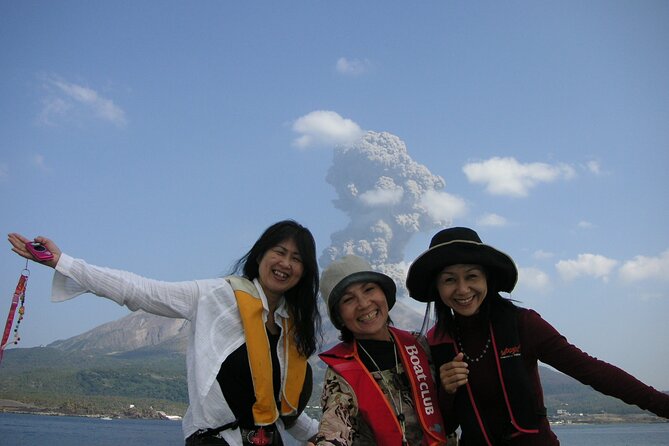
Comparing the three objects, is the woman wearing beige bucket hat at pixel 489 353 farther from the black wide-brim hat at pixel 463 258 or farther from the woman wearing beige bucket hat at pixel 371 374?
the woman wearing beige bucket hat at pixel 371 374

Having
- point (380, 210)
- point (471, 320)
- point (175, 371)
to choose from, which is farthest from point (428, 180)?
point (471, 320)

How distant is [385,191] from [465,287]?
152 metres

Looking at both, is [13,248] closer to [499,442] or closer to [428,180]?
[499,442]

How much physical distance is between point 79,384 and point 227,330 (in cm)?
14479

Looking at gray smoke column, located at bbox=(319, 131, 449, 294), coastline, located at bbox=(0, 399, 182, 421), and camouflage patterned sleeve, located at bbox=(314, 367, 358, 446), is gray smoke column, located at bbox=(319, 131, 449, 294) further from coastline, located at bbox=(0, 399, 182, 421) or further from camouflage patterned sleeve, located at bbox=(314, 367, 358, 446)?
camouflage patterned sleeve, located at bbox=(314, 367, 358, 446)

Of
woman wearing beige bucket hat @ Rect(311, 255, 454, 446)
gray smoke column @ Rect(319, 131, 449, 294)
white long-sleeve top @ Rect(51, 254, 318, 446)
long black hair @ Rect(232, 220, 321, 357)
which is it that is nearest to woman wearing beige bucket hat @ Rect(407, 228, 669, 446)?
woman wearing beige bucket hat @ Rect(311, 255, 454, 446)

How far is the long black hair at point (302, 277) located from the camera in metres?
3.04

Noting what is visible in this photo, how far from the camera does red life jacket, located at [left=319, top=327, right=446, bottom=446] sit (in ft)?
8.05

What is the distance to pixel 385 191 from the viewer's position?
505ft

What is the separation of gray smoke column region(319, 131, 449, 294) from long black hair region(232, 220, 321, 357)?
151335 mm

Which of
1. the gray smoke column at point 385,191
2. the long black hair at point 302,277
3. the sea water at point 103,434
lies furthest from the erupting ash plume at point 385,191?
the long black hair at point 302,277

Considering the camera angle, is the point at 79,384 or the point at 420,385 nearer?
the point at 420,385

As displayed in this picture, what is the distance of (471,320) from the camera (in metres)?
2.66

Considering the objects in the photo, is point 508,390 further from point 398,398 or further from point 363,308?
point 363,308
